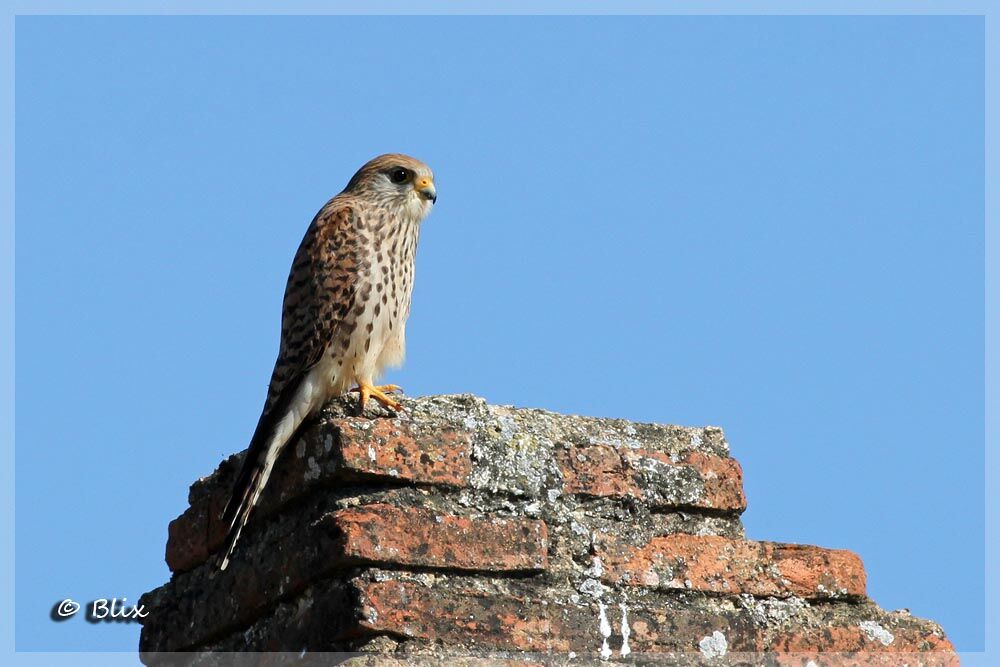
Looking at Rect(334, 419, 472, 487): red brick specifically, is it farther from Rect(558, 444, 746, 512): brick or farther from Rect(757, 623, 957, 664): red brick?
Rect(757, 623, 957, 664): red brick

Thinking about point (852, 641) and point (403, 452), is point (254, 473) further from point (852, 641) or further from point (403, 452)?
point (852, 641)

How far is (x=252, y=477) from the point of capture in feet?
10.2

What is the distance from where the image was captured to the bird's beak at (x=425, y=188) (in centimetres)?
479

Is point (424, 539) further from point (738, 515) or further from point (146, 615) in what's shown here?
point (146, 615)

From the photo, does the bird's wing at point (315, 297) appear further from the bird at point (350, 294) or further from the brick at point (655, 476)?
the brick at point (655, 476)

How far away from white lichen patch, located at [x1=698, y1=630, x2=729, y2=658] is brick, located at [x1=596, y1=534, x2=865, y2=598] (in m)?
0.10

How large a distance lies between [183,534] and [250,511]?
41 cm

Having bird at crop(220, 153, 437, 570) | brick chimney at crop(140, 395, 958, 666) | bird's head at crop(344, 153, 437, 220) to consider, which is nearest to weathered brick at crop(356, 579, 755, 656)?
brick chimney at crop(140, 395, 958, 666)

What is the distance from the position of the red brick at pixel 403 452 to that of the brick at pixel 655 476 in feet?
0.78

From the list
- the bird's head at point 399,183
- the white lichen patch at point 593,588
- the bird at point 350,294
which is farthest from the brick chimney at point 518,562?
the bird's head at point 399,183

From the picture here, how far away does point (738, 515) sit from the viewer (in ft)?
10.4

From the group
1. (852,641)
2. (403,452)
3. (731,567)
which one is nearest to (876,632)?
(852,641)

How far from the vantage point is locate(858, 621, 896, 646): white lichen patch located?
10.2 ft

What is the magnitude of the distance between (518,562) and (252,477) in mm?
681
